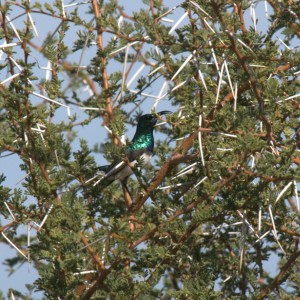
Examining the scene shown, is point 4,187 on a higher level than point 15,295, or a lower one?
higher

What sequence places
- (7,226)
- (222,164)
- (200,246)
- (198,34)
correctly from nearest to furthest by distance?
(198,34) < (222,164) < (7,226) < (200,246)

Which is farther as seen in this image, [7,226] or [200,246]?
[200,246]

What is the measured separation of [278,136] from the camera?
185 inches

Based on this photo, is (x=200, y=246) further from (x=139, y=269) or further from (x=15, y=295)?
(x=15, y=295)

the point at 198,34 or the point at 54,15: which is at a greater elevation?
the point at 54,15

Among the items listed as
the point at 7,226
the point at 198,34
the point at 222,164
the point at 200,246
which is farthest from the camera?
the point at 200,246

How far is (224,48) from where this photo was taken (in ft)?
14.1

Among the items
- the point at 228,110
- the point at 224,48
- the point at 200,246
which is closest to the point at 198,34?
the point at 224,48

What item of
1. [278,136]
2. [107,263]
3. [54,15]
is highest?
[54,15]

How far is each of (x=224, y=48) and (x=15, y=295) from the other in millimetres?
1778

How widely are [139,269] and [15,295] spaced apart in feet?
2.34

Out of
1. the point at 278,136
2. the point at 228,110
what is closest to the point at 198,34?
the point at 228,110

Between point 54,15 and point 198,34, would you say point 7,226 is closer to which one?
point 54,15

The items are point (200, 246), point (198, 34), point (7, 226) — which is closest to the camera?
point (198, 34)
